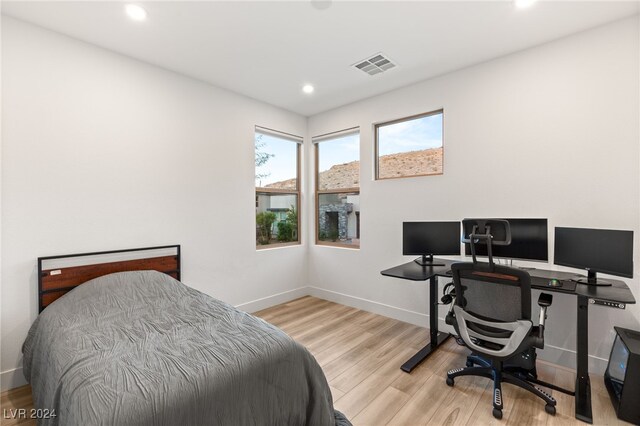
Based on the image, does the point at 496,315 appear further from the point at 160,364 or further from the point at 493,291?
the point at 160,364

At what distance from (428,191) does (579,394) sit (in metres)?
2.16

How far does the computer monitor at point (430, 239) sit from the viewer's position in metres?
3.09

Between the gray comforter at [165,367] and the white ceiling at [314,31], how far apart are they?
224cm

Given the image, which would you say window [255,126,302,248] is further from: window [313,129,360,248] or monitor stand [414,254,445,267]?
monitor stand [414,254,445,267]

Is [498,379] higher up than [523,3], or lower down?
lower down

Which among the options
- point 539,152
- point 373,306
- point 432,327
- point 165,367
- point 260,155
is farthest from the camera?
point 260,155

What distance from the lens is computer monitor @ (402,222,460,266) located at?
3094 millimetres

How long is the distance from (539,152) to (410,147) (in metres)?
1.36

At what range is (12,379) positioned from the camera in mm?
2314

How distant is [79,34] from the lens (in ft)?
8.36

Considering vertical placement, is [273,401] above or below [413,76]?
below

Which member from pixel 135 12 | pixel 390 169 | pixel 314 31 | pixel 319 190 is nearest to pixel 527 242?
pixel 390 169

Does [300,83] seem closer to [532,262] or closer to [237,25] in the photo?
[237,25]

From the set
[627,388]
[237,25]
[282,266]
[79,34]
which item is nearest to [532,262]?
[627,388]
